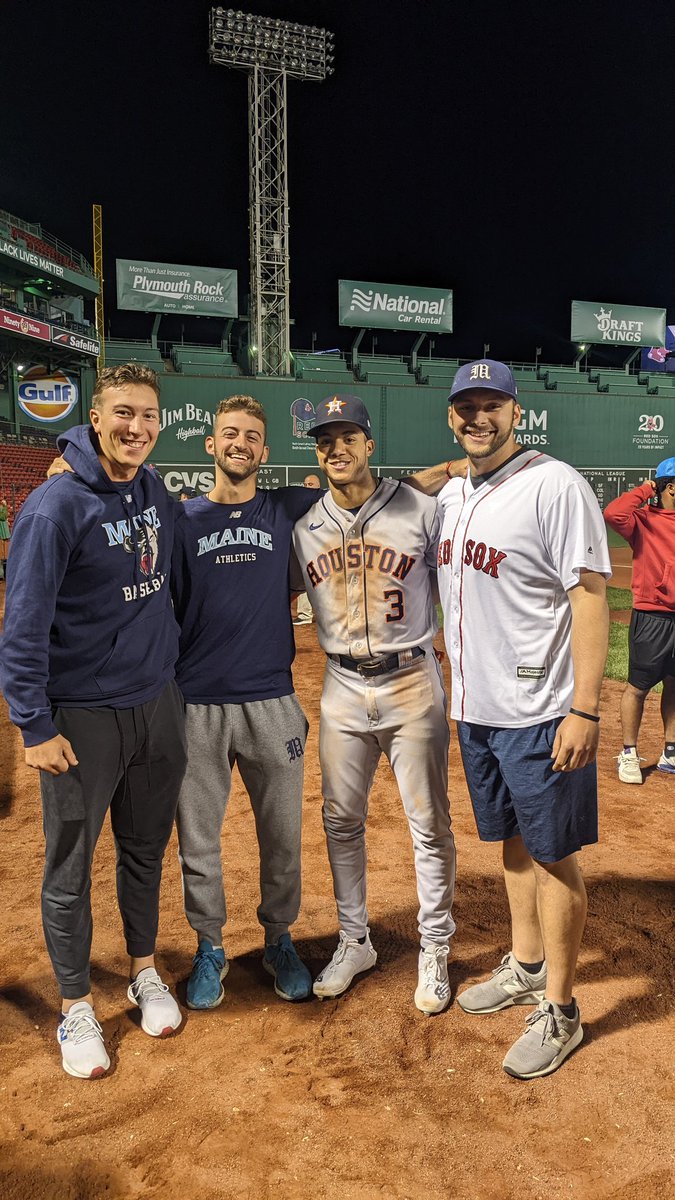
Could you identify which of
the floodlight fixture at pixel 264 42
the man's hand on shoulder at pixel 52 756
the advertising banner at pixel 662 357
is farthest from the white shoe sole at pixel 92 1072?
the advertising banner at pixel 662 357

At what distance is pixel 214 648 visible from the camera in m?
3.19

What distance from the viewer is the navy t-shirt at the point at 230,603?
10.4ft

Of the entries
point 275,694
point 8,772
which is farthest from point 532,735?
point 8,772

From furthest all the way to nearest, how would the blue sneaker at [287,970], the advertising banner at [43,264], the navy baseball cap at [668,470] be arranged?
the advertising banner at [43,264] → the navy baseball cap at [668,470] → the blue sneaker at [287,970]

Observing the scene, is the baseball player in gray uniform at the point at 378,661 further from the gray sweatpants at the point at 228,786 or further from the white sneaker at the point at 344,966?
the gray sweatpants at the point at 228,786

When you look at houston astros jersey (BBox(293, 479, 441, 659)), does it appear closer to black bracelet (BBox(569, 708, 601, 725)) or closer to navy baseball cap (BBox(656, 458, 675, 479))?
black bracelet (BBox(569, 708, 601, 725))

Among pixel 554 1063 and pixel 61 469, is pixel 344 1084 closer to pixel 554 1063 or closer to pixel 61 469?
pixel 554 1063

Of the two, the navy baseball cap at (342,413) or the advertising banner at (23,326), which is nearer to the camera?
the navy baseball cap at (342,413)

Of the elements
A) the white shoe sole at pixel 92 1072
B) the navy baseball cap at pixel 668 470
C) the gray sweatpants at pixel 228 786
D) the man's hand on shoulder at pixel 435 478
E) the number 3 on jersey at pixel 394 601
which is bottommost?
the white shoe sole at pixel 92 1072

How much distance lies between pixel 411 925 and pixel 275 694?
145 centimetres

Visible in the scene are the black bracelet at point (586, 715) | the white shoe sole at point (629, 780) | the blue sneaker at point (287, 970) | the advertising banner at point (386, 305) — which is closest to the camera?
the black bracelet at point (586, 715)

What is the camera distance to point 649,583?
5.76 meters

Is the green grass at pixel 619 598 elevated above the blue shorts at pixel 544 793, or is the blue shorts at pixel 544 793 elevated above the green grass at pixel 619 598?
the blue shorts at pixel 544 793

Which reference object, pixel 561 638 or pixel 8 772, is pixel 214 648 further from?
pixel 8 772
